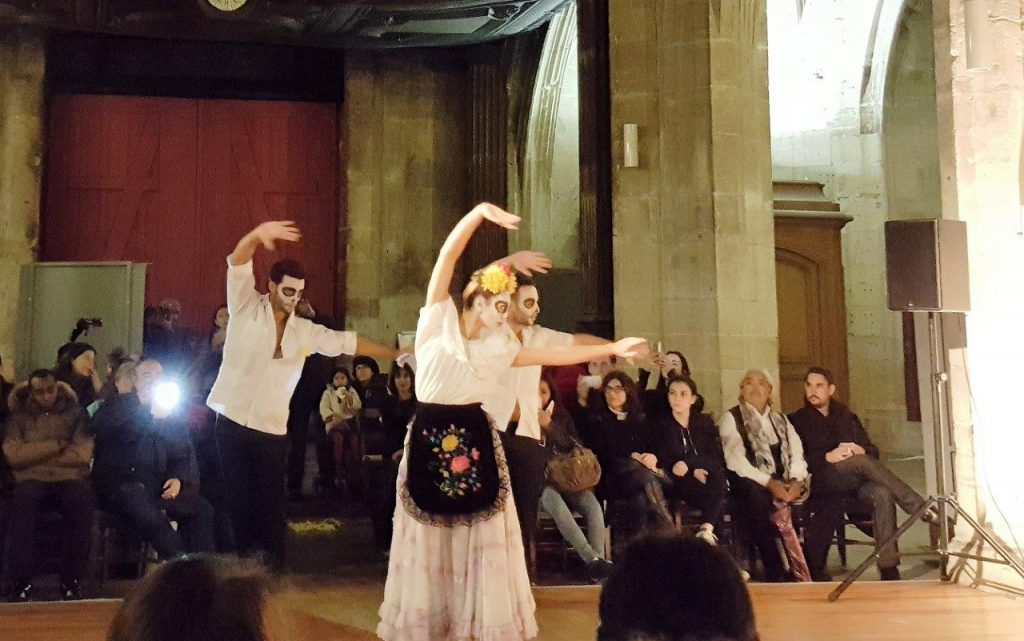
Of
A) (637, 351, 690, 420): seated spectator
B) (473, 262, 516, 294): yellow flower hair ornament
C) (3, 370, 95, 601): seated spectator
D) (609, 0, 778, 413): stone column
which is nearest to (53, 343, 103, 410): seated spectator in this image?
(3, 370, 95, 601): seated spectator

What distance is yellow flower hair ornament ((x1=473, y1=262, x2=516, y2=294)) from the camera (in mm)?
3863

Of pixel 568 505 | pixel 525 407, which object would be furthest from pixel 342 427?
pixel 525 407

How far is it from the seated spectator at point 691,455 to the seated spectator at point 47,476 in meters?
3.44

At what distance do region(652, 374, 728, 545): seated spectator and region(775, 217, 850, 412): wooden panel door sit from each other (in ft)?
15.3

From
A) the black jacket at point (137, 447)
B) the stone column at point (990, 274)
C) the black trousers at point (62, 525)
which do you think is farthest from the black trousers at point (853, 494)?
the black trousers at point (62, 525)

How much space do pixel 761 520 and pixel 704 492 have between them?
389 mm

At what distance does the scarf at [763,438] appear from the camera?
594cm

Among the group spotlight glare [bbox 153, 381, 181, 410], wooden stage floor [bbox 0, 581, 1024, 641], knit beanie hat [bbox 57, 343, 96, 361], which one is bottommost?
wooden stage floor [bbox 0, 581, 1024, 641]

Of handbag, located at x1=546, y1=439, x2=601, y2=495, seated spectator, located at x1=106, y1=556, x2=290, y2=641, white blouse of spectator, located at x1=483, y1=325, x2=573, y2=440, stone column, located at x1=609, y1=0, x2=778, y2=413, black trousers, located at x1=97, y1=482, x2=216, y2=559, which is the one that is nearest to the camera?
seated spectator, located at x1=106, y1=556, x2=290, y2=641

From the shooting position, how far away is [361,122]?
1205 centimetres

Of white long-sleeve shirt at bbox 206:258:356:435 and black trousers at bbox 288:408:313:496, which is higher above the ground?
white long-sleeve shirt at bbox 206:258:356:435

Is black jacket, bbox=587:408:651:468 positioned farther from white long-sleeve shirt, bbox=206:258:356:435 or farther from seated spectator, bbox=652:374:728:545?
white long-sleeve shirt, bbox=206:258:356:435

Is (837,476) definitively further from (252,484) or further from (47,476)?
(47,476)

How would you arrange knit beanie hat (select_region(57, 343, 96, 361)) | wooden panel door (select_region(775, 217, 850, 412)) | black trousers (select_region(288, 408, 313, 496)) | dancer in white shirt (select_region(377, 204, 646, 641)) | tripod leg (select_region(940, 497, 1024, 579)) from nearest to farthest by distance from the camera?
dancer in white shirt (select_region(377, 204, 646, 641)), tripod leg (select_region(940, 497, 1024, 579)), knit beanie hat (select_region(57, 343, 96, 361)), black trousers (select_region(288, 408, 313, 496)), wooden panel door (select_region(775, 217, 850, 412))
